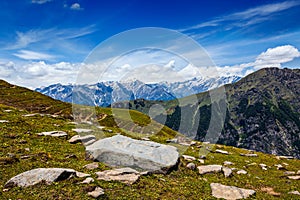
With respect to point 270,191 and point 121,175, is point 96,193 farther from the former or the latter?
point 270,191

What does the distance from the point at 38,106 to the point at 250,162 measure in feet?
395

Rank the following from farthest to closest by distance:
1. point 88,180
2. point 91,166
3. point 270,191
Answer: point 270,191, point 91,166, point 88,180

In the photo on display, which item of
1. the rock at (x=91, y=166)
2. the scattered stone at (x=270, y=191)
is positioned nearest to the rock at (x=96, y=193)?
the rock at (x=91, y=166)

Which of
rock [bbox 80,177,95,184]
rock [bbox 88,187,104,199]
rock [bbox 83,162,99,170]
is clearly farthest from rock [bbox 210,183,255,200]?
rock [bbox 83,162,99,170]

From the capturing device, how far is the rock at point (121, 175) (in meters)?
20.8

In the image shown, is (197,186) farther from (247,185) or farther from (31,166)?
(31,166)

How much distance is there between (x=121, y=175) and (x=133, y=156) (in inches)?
123

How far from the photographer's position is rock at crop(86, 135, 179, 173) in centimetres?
2431

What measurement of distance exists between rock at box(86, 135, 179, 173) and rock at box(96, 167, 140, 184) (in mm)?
1640

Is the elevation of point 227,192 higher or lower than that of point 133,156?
lower

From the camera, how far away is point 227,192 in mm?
22312

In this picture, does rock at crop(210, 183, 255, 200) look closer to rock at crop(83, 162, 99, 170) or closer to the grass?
the grass

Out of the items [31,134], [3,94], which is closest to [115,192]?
[31,134]

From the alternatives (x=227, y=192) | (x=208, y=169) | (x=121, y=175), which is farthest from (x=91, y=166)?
(x=208, y=169)
